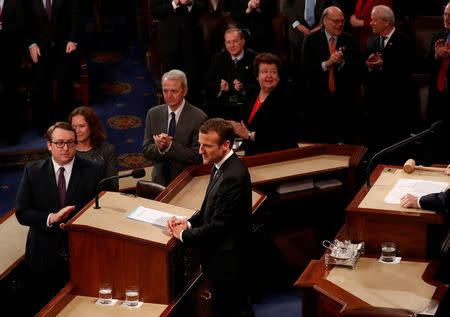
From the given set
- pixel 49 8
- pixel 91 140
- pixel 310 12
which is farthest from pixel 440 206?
pixel 49 8

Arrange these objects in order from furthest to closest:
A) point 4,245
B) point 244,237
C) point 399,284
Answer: point 4,245, point 244,237, point 399,284

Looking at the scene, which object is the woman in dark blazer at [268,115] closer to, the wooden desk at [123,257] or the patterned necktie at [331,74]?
the patterned necktie at [331,74]

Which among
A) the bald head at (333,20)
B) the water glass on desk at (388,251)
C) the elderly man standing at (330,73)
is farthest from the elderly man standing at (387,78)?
the water glass on desk at (388,251)

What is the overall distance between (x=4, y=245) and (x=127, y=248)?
135cm

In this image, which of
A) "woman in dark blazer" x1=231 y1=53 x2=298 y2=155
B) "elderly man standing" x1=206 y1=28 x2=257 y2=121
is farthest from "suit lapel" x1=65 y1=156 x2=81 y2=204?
"elderly man standing" x1=206 y1=28 x2=257 y2=121

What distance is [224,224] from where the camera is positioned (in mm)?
3449

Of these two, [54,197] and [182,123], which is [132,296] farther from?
[182,123]

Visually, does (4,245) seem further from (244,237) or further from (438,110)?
(438,110)

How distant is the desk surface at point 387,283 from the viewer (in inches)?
126

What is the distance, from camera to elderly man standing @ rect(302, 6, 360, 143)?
5.91 m

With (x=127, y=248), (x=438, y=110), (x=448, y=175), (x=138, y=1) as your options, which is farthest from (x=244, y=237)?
(x=138, y=1)

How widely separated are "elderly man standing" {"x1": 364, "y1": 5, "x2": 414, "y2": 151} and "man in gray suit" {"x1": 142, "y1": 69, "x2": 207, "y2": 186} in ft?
6.06

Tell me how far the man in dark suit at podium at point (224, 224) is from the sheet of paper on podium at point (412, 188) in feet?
2.62

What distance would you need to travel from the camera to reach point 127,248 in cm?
335
